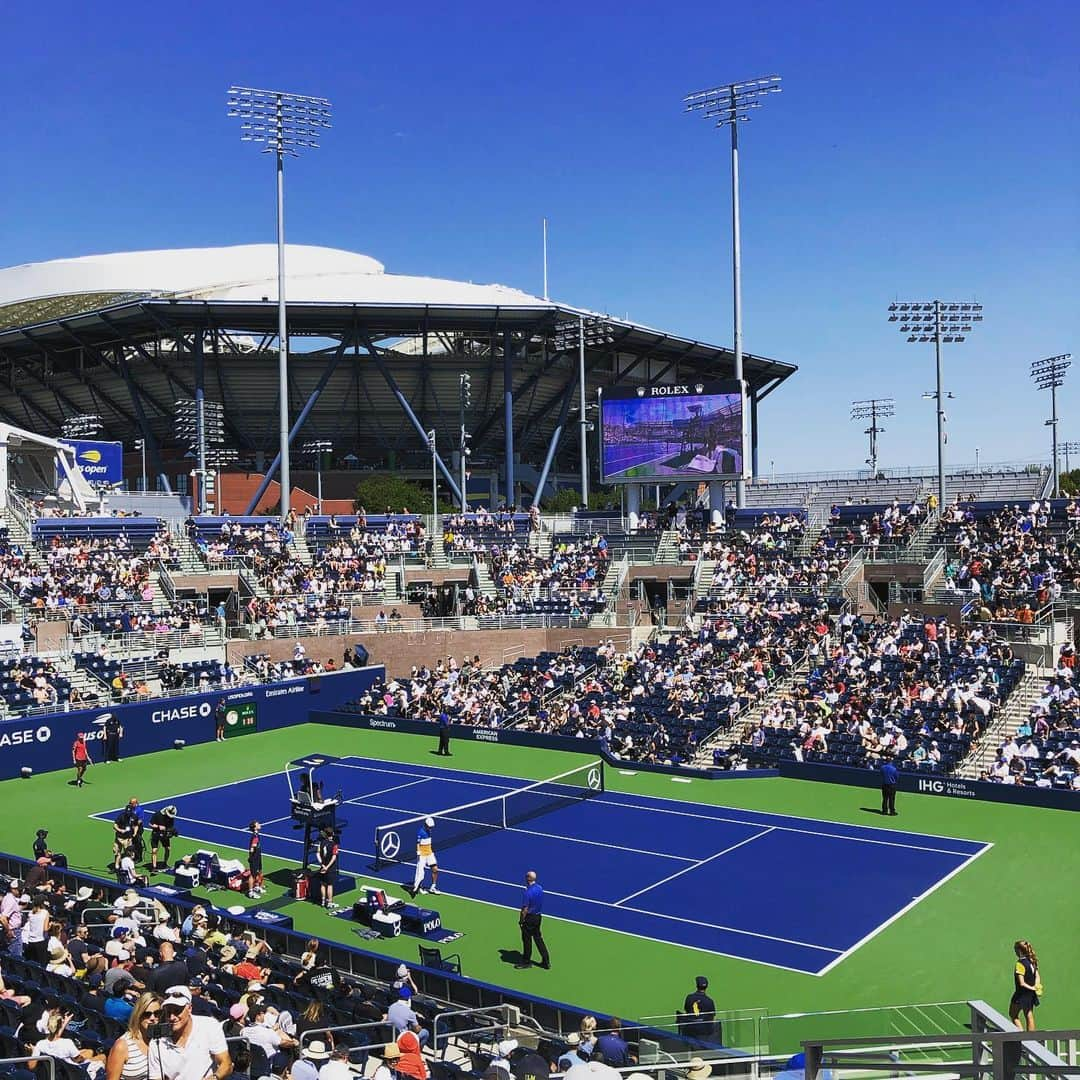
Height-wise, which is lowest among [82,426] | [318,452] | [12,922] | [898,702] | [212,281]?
[12,922]

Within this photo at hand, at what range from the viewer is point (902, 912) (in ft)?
66.2

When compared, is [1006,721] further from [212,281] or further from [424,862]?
[212,281]

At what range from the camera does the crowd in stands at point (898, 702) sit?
96.8 feet

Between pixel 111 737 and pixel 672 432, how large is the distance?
25360 mm

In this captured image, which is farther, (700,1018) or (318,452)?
(318,452)

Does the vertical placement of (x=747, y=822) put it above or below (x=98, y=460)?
below

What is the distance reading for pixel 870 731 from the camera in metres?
30.0

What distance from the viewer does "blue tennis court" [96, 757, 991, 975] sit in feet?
65.3

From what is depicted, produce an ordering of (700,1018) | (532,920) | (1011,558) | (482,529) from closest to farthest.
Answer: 1. (700,1018)
2. (532,920)
3. (1011,558)
4. (482,529)

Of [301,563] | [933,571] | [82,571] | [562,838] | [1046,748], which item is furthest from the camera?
[301,563]

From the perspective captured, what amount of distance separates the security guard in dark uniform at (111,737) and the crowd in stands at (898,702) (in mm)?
17923

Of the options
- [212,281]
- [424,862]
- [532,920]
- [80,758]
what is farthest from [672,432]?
[212,281]

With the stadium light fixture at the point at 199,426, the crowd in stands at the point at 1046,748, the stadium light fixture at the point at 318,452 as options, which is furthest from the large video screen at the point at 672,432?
the stadium light fixture at the point at 318,452

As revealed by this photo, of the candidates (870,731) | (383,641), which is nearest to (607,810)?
(870,731)
